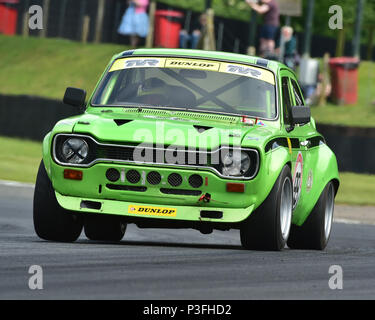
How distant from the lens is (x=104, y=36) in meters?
32.3

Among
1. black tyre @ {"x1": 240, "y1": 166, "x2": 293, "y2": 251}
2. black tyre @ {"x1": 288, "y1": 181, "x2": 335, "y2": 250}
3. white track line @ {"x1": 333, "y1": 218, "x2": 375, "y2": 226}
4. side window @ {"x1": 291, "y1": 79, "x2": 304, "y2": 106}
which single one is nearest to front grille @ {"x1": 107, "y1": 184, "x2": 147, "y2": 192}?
black tyre @ {"x1": 240, "y1": 166, "x2": 293, "y2": 251}

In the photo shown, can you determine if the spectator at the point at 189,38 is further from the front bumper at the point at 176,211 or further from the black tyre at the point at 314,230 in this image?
the front bumper at the point at 176,211

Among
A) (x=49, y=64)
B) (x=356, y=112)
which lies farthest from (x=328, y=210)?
(x=49, y=64)

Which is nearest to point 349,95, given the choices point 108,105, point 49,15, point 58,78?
point 58,78

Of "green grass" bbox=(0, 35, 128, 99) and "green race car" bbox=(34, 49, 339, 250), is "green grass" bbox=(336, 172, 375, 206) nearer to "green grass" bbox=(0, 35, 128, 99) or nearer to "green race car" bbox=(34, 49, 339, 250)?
"green race car" bbox=(34, 49, 339, 250)

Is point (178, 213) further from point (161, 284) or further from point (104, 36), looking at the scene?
point (104, 36)

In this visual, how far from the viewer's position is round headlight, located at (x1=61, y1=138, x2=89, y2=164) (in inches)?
325

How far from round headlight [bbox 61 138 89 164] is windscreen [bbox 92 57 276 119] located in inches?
37.7

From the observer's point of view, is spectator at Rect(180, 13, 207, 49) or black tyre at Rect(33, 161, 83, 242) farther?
spectator at Rect(180, 13, 207, 49)

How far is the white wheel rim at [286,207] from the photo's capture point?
8.52 m

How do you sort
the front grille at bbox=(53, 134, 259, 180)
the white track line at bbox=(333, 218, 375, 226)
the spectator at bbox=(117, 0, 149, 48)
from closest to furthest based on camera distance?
the front grille at bbox=(53, 134, 259, 180), the white track line at bbox=(333, 218, 375, 226), the spectator at bbox=(117, 0, 149, 48)

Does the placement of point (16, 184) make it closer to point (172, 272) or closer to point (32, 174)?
point (32, 174)

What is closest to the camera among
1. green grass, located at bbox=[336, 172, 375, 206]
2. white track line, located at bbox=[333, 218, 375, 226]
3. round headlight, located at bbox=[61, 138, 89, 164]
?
round headlight, located at bbox=[61, 138, 89, 164]
